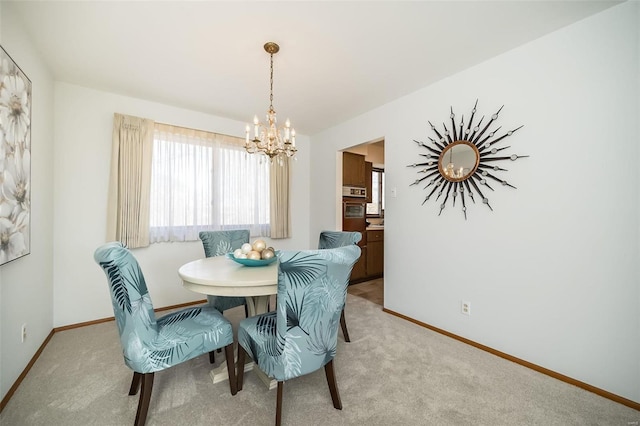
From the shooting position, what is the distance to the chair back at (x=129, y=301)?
1.33 metres

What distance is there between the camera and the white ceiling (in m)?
1.71

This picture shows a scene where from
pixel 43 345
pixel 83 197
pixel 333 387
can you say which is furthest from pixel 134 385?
pixel 83 197

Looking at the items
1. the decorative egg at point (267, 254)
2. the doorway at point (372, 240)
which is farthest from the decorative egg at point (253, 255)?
the doorway at point (372, 240)

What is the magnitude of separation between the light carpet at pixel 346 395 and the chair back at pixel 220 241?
0.97 m

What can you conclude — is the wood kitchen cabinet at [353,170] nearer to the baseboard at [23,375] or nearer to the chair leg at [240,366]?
the chair leg at [240,366]

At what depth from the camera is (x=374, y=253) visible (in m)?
4.65

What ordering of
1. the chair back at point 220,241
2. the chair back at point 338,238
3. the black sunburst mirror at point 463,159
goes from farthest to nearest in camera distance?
the chair back at point 220,241, the chair back at point 338,238, the black sunburst mirror at point 463,159

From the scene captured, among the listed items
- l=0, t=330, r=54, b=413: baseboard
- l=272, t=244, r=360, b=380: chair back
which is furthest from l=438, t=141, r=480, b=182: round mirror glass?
l=0, t=330, r=54, b=413: baseboard

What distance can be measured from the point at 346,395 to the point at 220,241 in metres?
1.81

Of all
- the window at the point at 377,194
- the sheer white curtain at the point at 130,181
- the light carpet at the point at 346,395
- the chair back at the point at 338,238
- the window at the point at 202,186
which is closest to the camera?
the light carpet at the point at 346,395

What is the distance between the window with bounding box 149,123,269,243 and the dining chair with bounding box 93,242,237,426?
197 cm

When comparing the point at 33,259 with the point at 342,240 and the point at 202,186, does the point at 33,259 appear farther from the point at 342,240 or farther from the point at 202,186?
the point at 342,240

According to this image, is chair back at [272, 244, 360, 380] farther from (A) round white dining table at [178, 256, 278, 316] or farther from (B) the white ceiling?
(B) the white ceiling

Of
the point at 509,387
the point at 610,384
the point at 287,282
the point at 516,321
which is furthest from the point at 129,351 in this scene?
the point at 610,384
